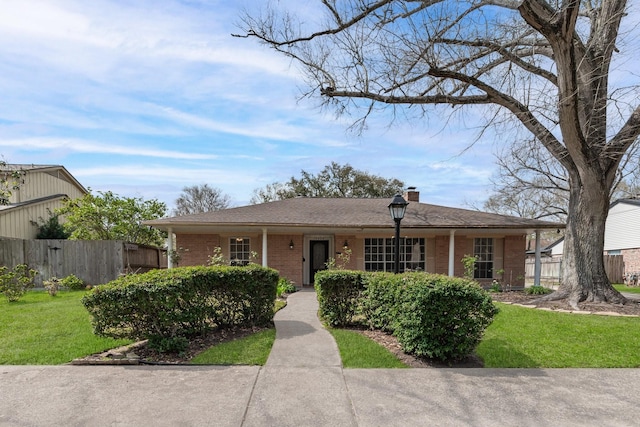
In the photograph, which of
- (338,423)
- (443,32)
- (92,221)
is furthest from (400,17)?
(92,221)

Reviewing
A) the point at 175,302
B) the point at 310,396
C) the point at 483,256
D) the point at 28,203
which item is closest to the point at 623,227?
the point at 483,256

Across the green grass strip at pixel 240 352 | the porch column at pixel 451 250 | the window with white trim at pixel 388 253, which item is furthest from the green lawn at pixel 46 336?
the porch column at pixel 451 250

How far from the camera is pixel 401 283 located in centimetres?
570

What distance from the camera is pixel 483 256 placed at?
15078 mm

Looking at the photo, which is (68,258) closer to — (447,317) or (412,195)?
(447,317)

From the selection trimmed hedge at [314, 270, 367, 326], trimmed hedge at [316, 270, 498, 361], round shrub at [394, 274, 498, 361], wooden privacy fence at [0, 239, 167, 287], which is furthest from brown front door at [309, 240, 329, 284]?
round shrub at [394, 274, 498, 361]

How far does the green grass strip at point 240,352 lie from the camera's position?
5031 mm

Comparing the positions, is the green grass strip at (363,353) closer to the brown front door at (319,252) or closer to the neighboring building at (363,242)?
the neighboring building at (363,242)

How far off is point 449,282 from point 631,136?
770 centimetres

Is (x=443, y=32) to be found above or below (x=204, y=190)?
above

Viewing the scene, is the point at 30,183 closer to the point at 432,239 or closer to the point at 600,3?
the point at 432,239

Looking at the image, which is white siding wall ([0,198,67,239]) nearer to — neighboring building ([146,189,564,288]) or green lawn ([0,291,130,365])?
neighboring building ([146,189,564,288])

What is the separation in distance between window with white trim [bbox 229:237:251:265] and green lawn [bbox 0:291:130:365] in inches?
249

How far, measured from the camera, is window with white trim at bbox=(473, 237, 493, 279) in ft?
49.2
